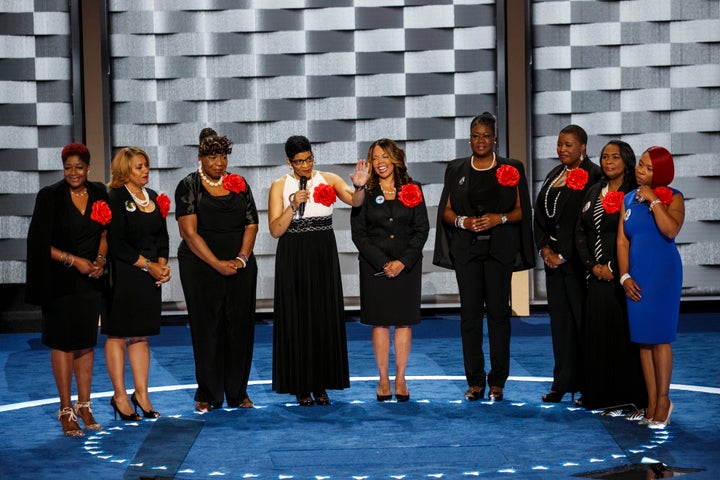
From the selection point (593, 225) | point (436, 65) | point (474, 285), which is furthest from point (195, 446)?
point (436, 65)

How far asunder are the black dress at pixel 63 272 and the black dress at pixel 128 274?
16 cm

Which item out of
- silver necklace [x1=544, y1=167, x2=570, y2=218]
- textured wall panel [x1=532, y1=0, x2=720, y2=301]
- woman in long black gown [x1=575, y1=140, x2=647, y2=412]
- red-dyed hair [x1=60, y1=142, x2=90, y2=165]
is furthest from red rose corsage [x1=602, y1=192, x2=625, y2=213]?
textured wall panel [x1=532, y1=0, x2=720, y2=301]

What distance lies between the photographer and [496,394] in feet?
20.2

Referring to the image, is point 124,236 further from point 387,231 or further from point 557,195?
point 557,195

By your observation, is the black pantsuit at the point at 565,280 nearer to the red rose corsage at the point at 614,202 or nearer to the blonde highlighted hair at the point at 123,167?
the red rose corsage at the point at 614,202

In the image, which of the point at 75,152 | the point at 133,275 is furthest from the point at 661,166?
the point at 75,152

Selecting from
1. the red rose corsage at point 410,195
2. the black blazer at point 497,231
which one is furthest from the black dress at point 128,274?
the black blazer at point 497,231

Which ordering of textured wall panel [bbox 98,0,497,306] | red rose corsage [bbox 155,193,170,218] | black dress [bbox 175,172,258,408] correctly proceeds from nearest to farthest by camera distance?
red rose corsage [bbox 155,193,170,218]
black dress [bbox 175,172,258,408]
textured wall panel [bbox 98,0,497,306]

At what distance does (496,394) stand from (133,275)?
211cm

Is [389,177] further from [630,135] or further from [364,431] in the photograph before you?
[630,135]

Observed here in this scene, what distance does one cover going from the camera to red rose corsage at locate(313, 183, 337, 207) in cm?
602

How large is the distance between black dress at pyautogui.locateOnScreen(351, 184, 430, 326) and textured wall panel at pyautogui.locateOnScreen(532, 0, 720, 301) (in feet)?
11.6

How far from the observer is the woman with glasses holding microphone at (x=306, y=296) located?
20.0 feet

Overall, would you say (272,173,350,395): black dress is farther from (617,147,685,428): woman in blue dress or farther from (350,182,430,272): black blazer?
(617,147,685,428): woman in blue dress
